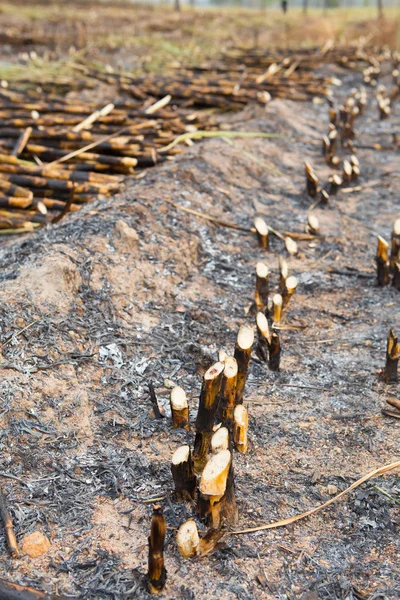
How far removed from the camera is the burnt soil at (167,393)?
2182 millimetres

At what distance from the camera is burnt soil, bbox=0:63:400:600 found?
7.16 feet

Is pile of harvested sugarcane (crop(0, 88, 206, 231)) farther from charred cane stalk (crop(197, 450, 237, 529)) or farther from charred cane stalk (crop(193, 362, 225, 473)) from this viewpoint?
charred cane stalk (crop(197, 450, 237, 529))

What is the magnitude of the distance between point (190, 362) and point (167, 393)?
33cm

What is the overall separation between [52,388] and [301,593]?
1512 mm

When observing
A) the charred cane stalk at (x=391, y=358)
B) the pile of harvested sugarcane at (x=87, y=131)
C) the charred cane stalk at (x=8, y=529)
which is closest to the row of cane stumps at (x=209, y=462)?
the charred cane stalk at (x=8, y=529)

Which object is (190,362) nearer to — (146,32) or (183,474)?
(183,474)

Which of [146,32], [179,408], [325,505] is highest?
[146,32]

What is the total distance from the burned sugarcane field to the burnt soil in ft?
0.04

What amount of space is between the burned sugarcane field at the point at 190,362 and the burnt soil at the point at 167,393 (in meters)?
0.01

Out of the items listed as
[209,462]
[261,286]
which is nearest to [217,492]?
[209,462]

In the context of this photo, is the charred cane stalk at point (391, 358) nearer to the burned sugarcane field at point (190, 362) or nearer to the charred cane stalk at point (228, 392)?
the burned sugarcane field at point (190, 362)

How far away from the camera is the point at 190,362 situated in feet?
11.2

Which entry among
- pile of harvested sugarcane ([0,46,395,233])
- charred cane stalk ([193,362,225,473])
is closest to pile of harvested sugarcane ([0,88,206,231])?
pile of harvested sugarcane ([0,46,395,233])

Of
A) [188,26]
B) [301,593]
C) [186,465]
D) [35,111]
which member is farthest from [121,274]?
[188,26]
